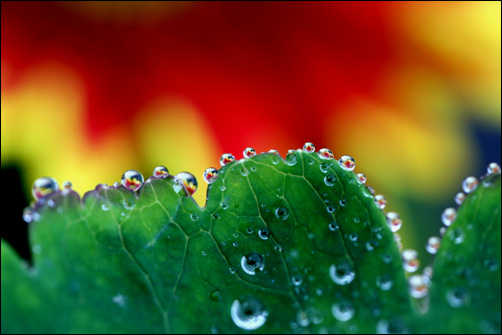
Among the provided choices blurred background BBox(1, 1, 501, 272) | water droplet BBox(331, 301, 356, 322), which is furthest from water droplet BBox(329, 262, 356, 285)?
blurred background BBox(1, 1, 501, 272)

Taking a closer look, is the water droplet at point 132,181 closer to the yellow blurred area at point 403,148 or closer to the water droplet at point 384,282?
the water droplet at point 384,282

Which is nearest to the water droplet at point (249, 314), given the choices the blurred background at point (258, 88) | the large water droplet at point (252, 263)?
the large water droplet at point (252, 263)

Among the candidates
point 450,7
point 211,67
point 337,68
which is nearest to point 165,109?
point 211,67

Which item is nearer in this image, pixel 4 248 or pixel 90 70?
pixel 4 248

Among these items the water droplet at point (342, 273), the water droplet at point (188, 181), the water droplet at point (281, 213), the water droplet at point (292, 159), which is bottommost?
the water droplet at point (342, 273)

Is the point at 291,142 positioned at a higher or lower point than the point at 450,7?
lower

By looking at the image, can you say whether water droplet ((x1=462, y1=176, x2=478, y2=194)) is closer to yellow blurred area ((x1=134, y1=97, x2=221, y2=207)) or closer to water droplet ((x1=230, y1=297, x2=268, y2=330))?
water droplet ((x1=230, y1=297, x2=268, y2=330))

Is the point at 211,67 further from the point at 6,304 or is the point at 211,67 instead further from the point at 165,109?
the point at 6,304
